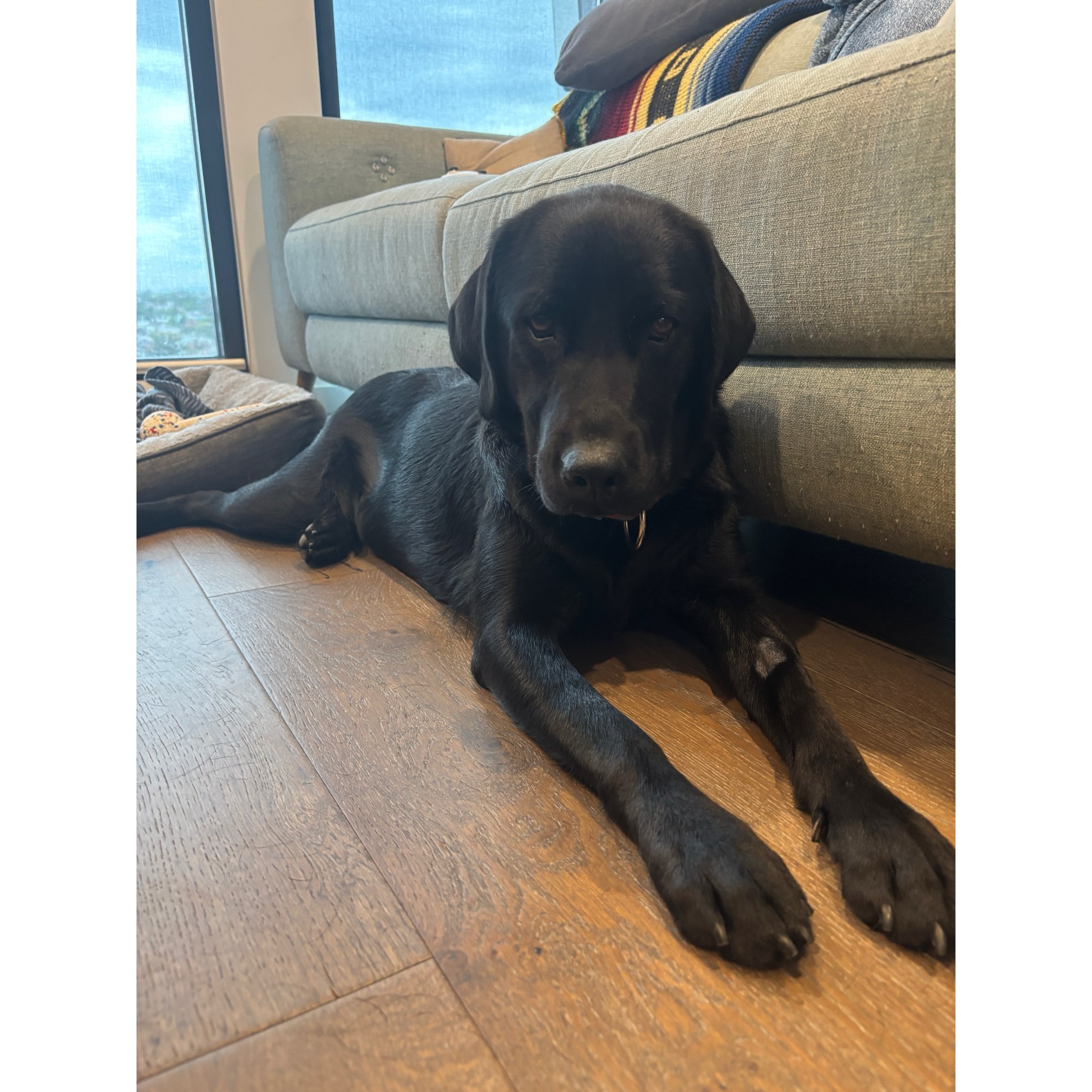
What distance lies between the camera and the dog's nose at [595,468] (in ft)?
3.66

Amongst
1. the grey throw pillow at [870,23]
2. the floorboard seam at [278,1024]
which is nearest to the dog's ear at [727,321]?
the grey throw pillow at [870,23]

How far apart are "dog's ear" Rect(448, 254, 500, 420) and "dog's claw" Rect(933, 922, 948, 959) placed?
0.99m

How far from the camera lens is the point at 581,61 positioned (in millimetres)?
2762

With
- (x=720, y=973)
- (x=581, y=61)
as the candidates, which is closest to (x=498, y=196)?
(x=581, y=61)

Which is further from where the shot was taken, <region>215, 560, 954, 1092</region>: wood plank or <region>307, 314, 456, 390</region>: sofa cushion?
<region>307, 314, 456, 390</region>: sofa cushion

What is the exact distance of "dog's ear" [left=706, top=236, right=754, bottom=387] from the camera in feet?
4.09

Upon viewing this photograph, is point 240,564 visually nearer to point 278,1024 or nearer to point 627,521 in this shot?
point 627,521

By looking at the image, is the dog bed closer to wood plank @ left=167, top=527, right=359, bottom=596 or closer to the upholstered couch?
wood plank @ left=167, top=527, right=359, bottom=596

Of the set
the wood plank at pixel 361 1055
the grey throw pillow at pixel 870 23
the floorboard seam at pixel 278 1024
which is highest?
the grey throw pillow at pixel 870 23

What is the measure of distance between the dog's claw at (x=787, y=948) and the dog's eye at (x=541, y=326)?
0.88 meters

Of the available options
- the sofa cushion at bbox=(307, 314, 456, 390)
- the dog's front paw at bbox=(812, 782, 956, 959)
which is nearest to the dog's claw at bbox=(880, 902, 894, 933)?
the dog's front paw at bbox=(812, 782, 956, 959)

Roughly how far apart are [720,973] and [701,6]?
278cm

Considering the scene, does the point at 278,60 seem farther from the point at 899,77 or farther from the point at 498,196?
the point at 899,77

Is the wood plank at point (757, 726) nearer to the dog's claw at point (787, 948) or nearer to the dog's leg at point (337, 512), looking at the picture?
the dog's claw at point (787, 948)
